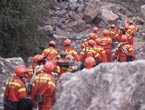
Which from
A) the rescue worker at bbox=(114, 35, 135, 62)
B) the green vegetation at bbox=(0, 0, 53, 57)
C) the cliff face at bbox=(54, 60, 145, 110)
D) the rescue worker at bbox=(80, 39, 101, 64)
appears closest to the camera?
the cliff face at bbox=(54, 60, 145, 110)

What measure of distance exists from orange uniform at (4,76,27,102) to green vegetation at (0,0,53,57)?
11358 mm

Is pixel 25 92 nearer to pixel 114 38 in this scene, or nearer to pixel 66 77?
pixel 66 77

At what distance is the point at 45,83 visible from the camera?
10.2 metres

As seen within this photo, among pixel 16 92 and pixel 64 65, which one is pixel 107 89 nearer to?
pixel 16 92

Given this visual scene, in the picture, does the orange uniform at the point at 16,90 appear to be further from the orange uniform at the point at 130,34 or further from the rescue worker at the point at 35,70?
the orange uniform at the point at 130,34

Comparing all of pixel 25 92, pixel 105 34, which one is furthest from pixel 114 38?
pixel 25 92

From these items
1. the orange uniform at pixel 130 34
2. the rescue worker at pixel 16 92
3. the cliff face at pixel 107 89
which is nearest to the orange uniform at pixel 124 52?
the orange uniform at pixel 130 34

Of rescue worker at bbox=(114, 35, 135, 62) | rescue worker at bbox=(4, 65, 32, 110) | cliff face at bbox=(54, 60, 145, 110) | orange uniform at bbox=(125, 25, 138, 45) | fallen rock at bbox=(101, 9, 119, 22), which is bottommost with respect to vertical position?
fallen rock at bbox=(101, 9, 119, 22)

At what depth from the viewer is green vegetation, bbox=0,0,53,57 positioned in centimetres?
2208

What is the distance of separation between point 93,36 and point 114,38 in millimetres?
3157

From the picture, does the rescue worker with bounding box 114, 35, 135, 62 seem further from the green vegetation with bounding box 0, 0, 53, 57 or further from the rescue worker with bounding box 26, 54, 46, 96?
the green vegetation with bounding box 0, 0, 53, 57

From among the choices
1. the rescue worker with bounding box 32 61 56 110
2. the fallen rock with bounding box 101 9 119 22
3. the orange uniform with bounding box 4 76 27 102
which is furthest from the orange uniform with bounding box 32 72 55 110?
the fallen rock with bounding box 101 9 119 22

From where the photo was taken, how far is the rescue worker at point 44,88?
10141mm

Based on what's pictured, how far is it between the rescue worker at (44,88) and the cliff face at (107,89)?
53.0 inches
